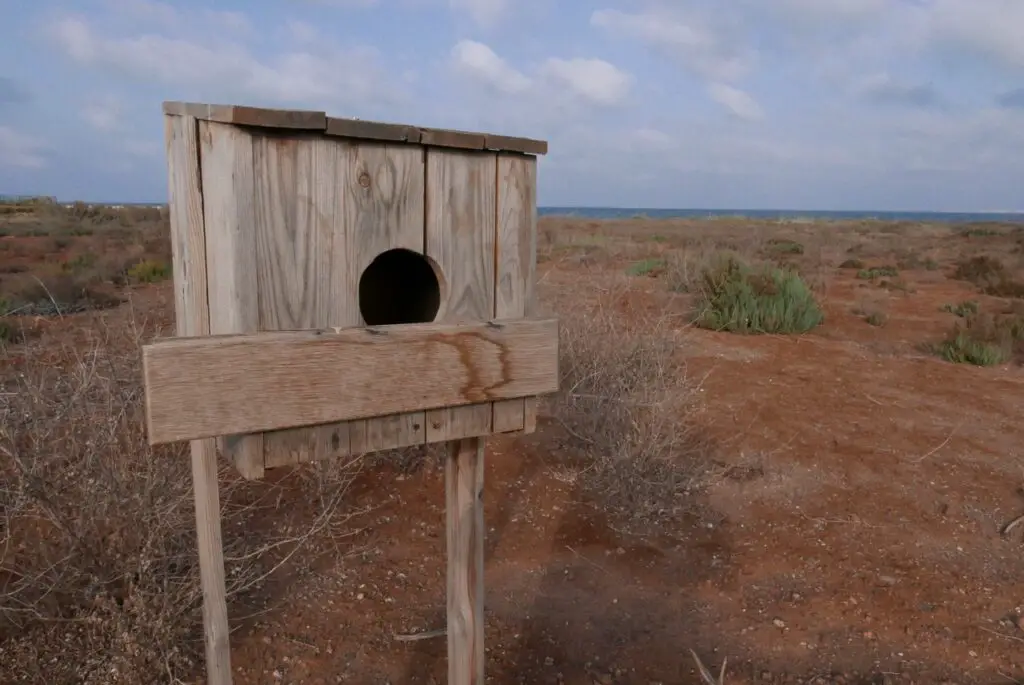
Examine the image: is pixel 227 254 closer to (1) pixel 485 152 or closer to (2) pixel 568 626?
(1) pixel 485 152

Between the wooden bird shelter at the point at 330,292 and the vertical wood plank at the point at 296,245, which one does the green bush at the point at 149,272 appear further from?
the vertical wood plank at the point at 296,245

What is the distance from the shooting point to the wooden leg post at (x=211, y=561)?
6.67ft

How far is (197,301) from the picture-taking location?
1.76 meters

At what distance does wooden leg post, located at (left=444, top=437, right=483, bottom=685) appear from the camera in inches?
85.3

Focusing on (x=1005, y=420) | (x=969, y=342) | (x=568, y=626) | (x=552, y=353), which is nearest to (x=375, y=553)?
(x=568, y=626)

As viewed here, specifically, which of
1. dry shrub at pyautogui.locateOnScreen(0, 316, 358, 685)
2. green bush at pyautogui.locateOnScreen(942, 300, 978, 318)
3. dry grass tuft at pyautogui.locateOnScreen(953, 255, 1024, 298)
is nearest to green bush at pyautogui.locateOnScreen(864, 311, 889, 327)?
green bush at pyautogui.locateOnScreen(942, 300, 978, 318)

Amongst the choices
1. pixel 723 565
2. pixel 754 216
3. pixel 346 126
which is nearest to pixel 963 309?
pixel 723 565

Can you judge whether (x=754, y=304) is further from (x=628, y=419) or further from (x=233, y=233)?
(x=233, y=233)

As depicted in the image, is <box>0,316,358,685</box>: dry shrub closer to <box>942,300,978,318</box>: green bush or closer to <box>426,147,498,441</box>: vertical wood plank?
<box>426,147,498,441</box>: vertical wood plank

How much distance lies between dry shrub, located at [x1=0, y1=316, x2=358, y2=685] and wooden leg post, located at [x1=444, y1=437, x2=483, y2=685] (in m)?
1.08

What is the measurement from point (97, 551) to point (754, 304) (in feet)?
25.8

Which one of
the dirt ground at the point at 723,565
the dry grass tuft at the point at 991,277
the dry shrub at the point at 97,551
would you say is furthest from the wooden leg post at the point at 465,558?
the dry grass tuft at the point at 991,277

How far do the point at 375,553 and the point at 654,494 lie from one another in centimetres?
169

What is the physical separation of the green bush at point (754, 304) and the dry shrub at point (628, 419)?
348cm
